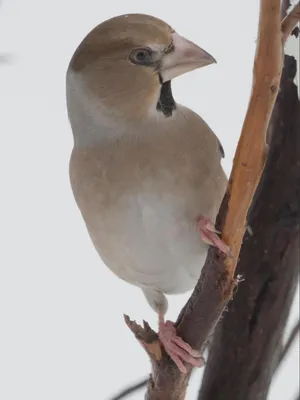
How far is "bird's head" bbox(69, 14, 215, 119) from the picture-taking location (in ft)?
2.67

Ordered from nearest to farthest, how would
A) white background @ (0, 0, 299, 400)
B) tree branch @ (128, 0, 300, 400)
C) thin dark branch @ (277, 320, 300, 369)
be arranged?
tree branch @ (128, 0, 300, 400) < thin dark branch @ (277, 320, 300, 369) < white background @ (0, 0, 299, 400)

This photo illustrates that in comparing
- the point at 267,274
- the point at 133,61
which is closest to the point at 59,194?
the point at 267,274

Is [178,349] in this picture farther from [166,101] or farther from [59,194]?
[59,194]

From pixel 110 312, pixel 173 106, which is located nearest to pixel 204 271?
pixel 173 106

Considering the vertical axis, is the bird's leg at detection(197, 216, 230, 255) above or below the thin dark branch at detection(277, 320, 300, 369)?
above

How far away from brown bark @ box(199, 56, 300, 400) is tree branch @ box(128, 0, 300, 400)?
185mm

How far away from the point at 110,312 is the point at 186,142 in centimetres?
63

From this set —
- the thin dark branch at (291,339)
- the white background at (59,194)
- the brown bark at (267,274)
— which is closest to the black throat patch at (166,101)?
the brown bark at (267,274)

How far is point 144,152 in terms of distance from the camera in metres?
0.86

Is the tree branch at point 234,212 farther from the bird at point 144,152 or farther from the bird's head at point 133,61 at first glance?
the bird's head at point 133,61

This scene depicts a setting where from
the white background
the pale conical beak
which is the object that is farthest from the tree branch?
the white background

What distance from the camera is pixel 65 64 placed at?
142cm

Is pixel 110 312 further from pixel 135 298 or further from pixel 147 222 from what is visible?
pixel 147 222

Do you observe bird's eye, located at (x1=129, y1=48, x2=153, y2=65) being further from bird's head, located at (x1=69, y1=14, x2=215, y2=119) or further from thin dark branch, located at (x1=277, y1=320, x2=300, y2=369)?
thin dark branch, located at (x1=277, y1=320, x2=300, y2=369)
